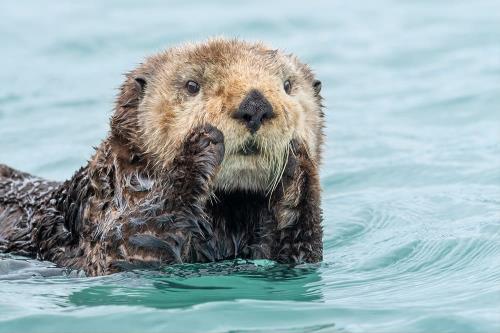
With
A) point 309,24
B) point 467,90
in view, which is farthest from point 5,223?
point 309,24

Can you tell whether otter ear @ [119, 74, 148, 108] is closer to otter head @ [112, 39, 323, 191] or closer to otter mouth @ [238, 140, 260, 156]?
otter head @ [112, 39, 323, 191]

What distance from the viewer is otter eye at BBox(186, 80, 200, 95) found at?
18.1ft

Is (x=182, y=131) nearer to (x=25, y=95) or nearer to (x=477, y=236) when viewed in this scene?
(x=477, y=236)

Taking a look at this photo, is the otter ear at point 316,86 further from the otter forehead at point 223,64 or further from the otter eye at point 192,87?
the otter eye at point 192,87

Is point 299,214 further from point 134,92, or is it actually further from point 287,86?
point 134,92

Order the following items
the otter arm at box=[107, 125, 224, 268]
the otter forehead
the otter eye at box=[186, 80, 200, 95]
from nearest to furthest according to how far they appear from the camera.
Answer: the otter arm at box=[107, 125, 224, 268]
the otter forehead
the otter eye at box=[186, 80, 200, 95]

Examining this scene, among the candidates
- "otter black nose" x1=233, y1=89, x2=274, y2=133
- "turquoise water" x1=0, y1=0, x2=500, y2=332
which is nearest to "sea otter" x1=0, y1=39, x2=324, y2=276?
"otter black nose" x1=233, y1=89, x2=274, y2=133

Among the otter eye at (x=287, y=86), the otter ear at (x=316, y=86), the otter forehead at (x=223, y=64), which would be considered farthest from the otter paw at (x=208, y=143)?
the otter ear at (x=316, y=86)

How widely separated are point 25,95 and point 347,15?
430 cm

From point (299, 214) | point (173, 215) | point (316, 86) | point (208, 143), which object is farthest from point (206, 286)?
point (316, 86)

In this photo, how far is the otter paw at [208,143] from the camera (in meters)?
5.16

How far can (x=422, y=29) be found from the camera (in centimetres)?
1315

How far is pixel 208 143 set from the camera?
519cm

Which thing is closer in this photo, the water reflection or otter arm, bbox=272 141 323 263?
the water reflection
